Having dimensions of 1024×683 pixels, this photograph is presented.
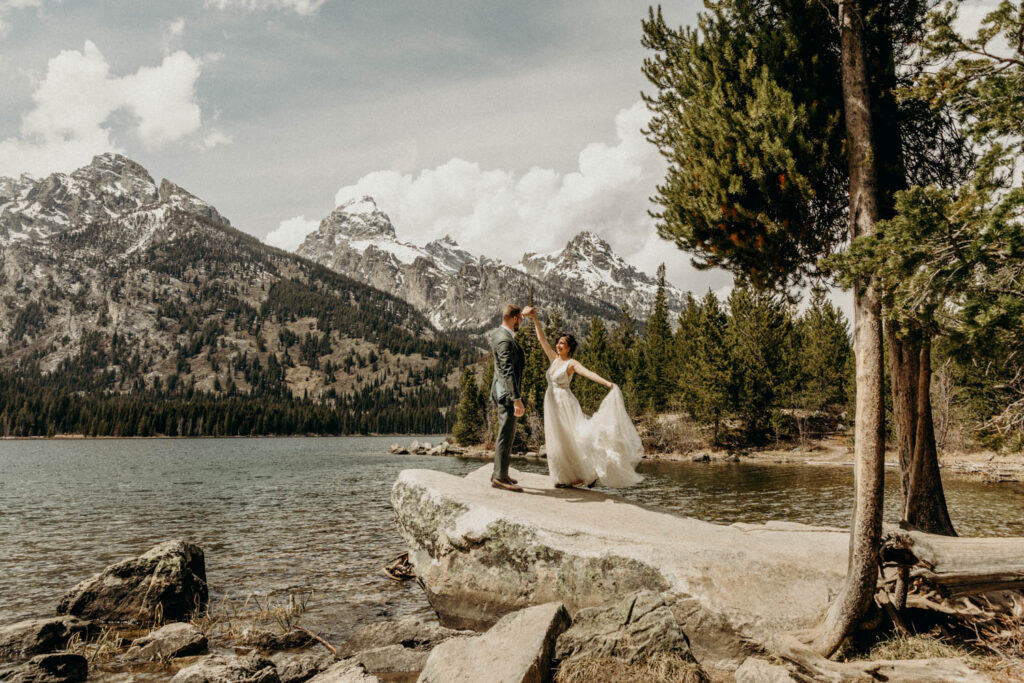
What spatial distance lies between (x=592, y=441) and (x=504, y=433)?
1.96m

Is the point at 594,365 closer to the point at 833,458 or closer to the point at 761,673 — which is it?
A: the point at 833,458

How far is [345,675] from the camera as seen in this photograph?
24.6 ft

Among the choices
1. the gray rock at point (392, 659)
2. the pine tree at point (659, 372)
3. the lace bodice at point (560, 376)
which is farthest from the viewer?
the pine tree at point (659, 372)

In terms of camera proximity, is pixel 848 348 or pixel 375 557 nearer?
pixel 375 557

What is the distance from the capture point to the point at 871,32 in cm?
908

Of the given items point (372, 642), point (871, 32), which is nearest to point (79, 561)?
point (372, 642)

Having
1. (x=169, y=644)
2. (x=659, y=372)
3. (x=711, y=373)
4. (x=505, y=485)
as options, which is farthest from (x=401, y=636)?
(x=659, y=372)

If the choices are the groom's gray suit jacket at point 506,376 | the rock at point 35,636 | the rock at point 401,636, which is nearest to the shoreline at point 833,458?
the groom's gray suit jacket at point 506,376

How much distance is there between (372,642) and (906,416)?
9984 mm

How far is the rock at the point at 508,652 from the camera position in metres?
6.52

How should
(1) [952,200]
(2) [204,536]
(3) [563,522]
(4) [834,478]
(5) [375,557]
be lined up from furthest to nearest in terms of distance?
(4) [834,478], (2) [204,536], (5) [375,557], (3) [563,522], (1) [952,200]

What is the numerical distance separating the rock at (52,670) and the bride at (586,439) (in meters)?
8.26

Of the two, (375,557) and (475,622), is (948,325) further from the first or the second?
(375,557)

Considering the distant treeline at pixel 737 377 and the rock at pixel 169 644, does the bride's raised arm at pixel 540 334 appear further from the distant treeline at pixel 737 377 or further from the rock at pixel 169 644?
the distant treeline at pixel 737 377
